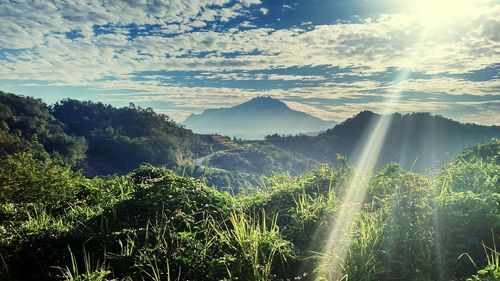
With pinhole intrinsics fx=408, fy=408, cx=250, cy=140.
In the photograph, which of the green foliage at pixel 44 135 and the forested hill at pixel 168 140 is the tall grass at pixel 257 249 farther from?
the green foliage at pixel 44 135

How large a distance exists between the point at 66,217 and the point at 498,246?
8103 millimetres

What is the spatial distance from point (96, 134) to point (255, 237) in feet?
455

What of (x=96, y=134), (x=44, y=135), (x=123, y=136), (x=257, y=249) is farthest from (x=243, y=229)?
(x=96, y=134)

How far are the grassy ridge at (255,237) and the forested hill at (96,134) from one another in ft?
254

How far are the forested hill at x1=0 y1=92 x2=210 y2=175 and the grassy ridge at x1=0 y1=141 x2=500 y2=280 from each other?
7753cm

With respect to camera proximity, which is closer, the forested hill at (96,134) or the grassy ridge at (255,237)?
the grassy ridge at (255,237)

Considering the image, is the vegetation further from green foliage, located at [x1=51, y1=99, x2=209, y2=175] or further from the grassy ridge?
green foliage, located at [x1=51, y1=99, x2=209, y2=175]

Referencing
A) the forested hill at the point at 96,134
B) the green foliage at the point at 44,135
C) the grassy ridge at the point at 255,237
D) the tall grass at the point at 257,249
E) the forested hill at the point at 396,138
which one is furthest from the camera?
the forested hill at the point at 396,138

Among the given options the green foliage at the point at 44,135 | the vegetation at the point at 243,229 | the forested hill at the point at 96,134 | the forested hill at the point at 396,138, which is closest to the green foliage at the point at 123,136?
the forested hill at the point at 96,134

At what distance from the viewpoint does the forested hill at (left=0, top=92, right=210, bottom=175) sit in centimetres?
11006

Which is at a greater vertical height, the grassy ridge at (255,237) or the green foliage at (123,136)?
the grassy ridge at (255,237)

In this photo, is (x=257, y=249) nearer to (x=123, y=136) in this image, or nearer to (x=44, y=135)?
(x=44, y=135)

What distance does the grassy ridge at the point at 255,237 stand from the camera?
19.3ft

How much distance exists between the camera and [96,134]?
135000 millimetres
